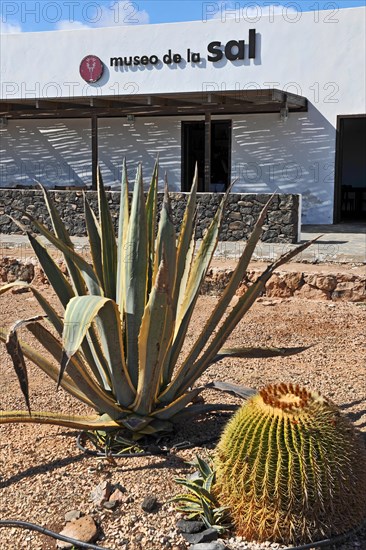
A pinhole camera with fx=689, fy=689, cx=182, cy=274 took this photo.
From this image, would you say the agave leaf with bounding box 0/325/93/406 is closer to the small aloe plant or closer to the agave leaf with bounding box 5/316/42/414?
the small aloe plant

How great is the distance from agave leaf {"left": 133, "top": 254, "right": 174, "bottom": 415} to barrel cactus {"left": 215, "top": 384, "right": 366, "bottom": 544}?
2.20 ft

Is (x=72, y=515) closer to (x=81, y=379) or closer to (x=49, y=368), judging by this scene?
(x=81, y=379)

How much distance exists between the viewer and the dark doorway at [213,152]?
16.3 meters

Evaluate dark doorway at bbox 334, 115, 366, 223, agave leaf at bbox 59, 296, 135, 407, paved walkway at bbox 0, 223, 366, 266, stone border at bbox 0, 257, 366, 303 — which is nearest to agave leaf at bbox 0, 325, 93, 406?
agave leaf at bbox 59, 296, 135, 407

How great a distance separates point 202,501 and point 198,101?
1274 cm

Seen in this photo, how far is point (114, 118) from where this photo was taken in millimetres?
16734

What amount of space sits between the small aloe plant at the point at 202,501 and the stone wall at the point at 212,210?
25.5 ft

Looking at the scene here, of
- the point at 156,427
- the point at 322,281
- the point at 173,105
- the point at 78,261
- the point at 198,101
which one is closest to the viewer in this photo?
the point at 78,261

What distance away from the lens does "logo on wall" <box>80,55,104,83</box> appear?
16.0 metres

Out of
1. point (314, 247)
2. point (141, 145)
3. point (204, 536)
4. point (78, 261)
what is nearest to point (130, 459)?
point (204, 536)

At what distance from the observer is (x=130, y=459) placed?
3.62m

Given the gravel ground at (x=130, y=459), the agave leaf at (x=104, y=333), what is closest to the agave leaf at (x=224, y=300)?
the agave leaf at (x=104, y=333)

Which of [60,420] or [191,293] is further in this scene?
[191,293]

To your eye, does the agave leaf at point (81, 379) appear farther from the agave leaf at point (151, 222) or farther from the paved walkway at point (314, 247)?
the paved walkway at point (314, 247)
